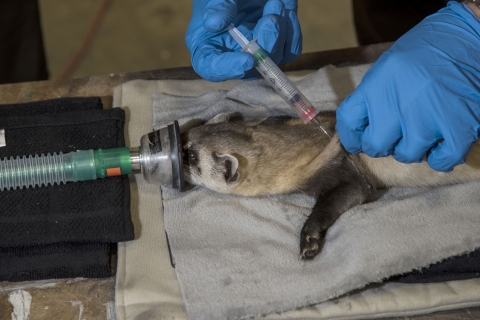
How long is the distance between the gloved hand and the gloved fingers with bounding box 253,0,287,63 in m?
0.43

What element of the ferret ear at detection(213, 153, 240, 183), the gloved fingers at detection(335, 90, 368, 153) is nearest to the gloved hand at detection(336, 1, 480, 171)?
the gloved fingers at detection(335, 90, 368, 153)

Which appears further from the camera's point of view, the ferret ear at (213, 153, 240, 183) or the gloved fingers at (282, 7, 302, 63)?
the gloved fingers at (282, 7, 302, 63)

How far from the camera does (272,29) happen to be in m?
1.85

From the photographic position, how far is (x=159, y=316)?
153cm

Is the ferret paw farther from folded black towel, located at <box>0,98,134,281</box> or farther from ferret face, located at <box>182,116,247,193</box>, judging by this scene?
folded black towel, located at <box>0,98,134,281</box>

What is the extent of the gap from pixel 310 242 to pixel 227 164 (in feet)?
1.35

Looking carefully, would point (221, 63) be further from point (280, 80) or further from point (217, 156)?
point (217, 156)

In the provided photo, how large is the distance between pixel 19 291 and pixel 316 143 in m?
1.16

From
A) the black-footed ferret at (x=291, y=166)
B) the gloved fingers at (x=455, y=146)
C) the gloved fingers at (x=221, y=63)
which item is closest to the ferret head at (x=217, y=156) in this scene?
the black-footed ferret at (x=291, y=166)

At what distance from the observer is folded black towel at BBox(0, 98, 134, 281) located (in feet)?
5.40

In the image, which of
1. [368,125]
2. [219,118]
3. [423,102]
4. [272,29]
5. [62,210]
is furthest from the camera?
[219,118]

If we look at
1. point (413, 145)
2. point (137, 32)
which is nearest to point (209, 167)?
point (413, 145)

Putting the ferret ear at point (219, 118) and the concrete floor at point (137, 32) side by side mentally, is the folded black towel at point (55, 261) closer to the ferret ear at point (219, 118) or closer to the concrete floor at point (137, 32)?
the ferret ear at point (219, 118)

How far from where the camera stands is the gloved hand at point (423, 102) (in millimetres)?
1487
